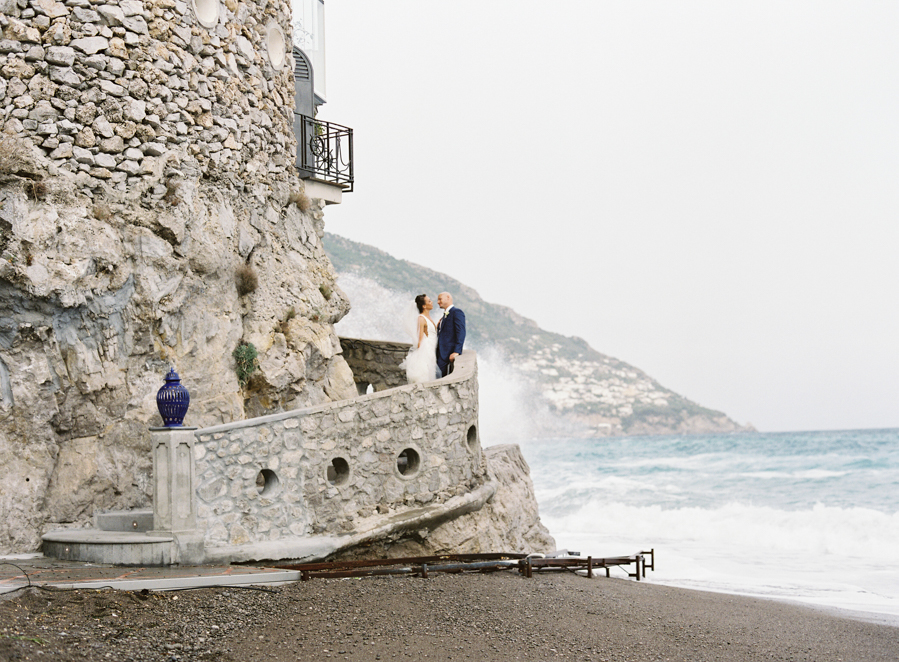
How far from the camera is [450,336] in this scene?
1118 cm

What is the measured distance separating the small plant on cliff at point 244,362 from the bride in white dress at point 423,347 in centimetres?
208

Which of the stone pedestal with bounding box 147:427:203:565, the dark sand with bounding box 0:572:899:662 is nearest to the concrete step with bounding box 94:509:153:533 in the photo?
the stone pedestal with bounding box 147:427:203:565

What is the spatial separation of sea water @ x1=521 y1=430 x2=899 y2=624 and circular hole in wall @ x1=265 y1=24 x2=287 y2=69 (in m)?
10.6

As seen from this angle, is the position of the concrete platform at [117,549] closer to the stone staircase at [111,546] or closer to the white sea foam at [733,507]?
the stone staircase at [111,546]

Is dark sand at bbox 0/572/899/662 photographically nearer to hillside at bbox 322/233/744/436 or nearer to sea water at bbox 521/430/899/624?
sea water at bbox 521/430/899/624

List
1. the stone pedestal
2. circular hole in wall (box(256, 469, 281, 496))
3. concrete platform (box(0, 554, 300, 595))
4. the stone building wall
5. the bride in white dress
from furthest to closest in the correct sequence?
1. the bride in white dress
2. circular hole in wall (box(256, 469, 281, 496))
3. the stone building wall
4. the stone pedestal
5. concrete platform (box(0, 554, 300, 595))

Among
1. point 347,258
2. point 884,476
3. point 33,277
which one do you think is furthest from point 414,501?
point 347,258

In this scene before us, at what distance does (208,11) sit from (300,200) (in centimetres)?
304

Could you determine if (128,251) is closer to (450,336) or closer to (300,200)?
(300,200)

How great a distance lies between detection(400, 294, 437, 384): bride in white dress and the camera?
36.0 ft

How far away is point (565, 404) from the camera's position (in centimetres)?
6425

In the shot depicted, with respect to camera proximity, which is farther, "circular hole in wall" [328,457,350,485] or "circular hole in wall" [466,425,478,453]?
"circular hole in wall" [466,425,478,453]

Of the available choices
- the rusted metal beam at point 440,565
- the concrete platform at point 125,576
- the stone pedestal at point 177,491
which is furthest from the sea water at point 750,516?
the stone pedestal at point 177,491

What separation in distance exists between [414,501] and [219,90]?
Answer: 6.00 m
